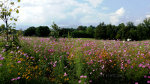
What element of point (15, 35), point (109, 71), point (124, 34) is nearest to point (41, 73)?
point (109, 71)

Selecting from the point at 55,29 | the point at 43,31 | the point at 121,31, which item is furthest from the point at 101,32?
the point at 55,29

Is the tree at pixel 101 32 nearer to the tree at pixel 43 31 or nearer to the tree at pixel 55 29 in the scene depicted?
the tree at pixel 43 31

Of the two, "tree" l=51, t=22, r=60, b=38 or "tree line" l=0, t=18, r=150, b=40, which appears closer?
"tree" l=51, t=22, r=60, b=38

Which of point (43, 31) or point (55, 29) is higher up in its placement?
point (43, 31)

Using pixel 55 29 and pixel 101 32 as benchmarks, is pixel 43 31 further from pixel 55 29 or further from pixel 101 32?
pixel 55 29

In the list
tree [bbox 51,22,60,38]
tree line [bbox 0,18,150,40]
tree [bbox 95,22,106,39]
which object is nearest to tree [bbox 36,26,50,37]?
tree line [bbox 0,18,150,40]

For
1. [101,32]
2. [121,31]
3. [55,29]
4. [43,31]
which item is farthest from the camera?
[43,31]

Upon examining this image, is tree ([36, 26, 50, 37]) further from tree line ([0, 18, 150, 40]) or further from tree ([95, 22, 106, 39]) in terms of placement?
tree ([95, 22, 106, 39])

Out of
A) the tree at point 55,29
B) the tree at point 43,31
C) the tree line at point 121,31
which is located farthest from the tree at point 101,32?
the tree at point 55,29

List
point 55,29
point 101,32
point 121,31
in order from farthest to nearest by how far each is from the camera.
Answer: point 101,32
point 121,31
point 55,29

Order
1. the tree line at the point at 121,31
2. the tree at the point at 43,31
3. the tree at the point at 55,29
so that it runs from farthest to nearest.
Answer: the tree at the point at 43,31 < the tree line at the point at 121,31 < the tree at the point at 55,29

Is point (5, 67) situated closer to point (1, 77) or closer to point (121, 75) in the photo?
point (1, 77)

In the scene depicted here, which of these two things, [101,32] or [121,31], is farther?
[101,32]

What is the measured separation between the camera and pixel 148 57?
460cm
